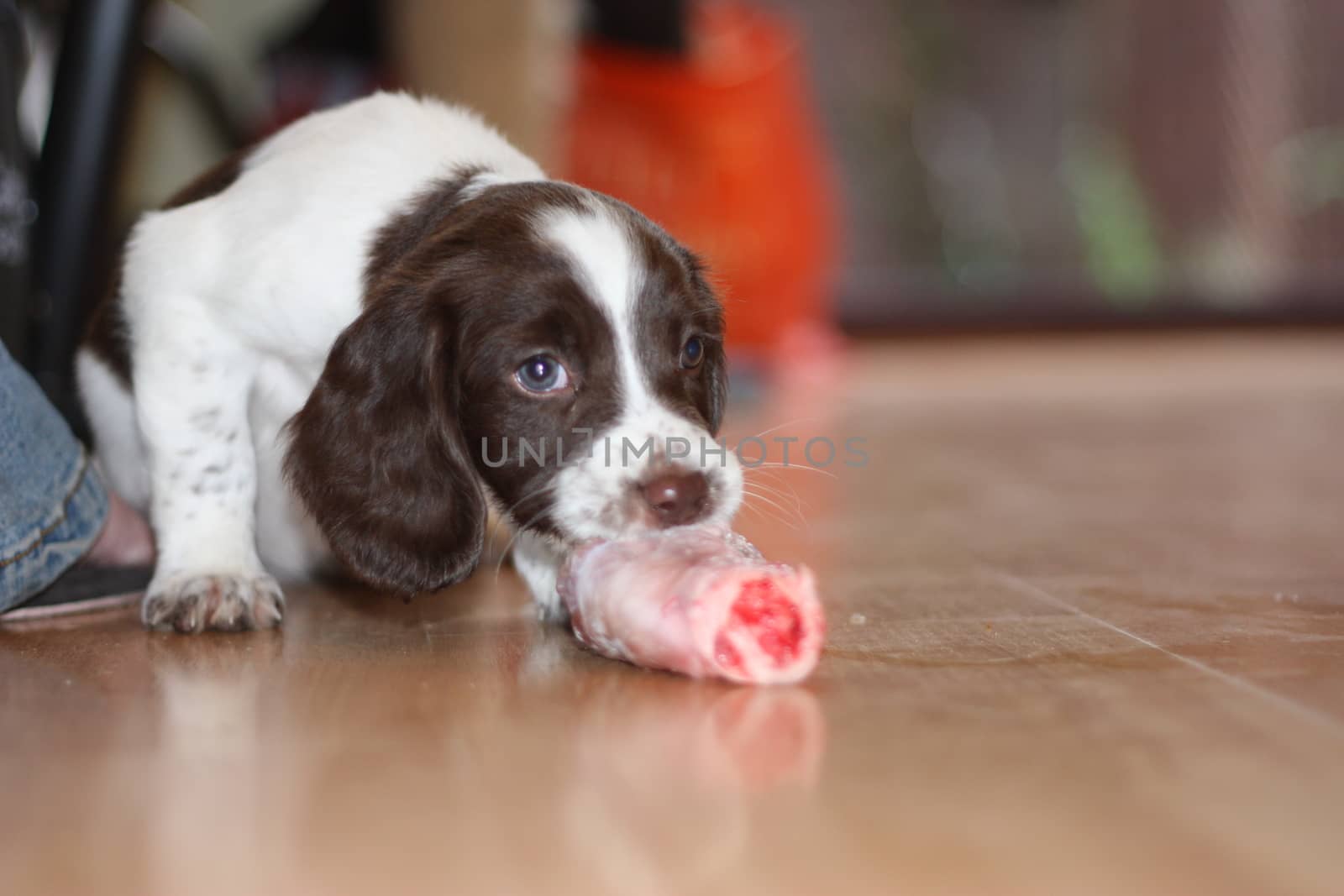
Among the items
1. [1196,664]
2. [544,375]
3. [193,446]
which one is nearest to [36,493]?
[193,446]

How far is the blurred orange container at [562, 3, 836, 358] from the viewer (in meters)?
7.53

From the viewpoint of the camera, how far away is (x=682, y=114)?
7.59m

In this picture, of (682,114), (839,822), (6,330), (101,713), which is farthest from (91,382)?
(682,114)

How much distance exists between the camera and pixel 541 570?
102 inches

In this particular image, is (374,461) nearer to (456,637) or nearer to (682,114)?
(456,637)

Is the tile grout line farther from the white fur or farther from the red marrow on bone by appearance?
the white fur

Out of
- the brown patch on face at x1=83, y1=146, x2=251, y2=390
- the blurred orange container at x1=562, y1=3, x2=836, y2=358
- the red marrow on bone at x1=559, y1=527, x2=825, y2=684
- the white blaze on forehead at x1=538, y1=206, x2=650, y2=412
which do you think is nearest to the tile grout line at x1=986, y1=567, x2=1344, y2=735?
the red marrow on bone at x1=559, y1=527, x2=825, y2=684

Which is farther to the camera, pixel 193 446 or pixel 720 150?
pixel 720 150

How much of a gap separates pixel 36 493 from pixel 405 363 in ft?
2.36

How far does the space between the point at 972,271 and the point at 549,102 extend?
761cm

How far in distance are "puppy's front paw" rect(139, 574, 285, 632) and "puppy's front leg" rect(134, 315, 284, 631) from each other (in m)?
0.04

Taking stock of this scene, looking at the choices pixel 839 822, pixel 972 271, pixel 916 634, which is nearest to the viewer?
pixel 839 822

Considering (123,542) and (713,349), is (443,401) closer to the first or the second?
(713,349)

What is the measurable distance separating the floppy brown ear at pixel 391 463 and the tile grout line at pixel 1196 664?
1.05 m
